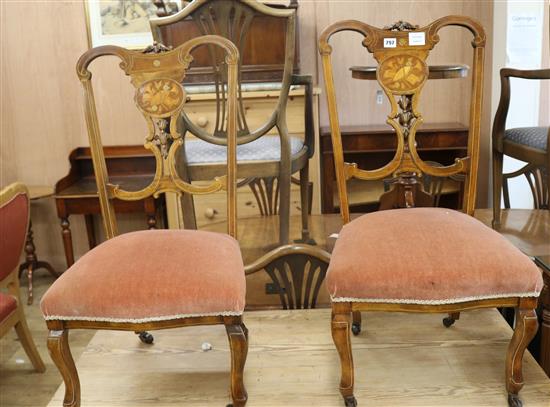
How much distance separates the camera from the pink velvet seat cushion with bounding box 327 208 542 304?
4.30 feet

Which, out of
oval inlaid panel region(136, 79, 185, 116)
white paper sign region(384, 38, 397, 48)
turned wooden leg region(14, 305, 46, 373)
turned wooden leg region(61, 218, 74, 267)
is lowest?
turned wooden leg region(14, 305, 46, 373)

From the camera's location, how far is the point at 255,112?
118 inches

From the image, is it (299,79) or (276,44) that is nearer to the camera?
(299,79)

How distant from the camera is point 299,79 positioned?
2.37 m

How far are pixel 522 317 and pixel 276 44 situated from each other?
2145 millimetres

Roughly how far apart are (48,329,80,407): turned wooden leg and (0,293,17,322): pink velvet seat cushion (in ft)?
3.24

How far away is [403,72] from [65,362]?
3.86ft

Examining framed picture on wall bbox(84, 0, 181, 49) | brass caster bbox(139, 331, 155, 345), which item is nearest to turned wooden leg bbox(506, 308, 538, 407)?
brass caster bbox(139, 331, 155, 345)

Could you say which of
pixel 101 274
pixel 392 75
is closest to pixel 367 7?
pixel 392 75

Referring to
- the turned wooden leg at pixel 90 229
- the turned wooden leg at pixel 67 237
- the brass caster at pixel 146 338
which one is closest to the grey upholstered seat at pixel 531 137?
the brass caster at pixel 146 338

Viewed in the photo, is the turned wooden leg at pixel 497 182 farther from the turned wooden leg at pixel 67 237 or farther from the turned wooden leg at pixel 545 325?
the turned wooden leg at pixel 67 237

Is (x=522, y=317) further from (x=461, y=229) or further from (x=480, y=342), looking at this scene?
(x=480, y=342)

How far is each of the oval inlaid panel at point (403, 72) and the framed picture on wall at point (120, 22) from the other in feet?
6.78

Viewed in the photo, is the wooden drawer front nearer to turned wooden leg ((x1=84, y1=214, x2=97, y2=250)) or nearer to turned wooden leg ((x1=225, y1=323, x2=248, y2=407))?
turned wooden leg ((x1=84, y1=214, x2=97, y2=250))
